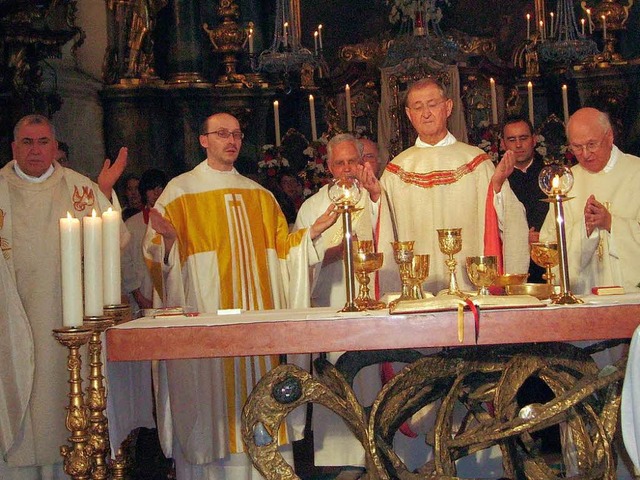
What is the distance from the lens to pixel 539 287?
15.7 feet

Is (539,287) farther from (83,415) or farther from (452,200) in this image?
(83,415)

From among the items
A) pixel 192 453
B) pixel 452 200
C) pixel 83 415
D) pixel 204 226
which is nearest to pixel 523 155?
Result: pixel 452 200

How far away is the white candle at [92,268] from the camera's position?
13.8 feet

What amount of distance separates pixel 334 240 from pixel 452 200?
2.32 feet

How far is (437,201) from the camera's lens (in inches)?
234

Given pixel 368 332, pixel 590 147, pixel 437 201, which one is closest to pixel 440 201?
pixel 437 201

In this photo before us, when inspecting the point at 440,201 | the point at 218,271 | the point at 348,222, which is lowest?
the point at 218,271

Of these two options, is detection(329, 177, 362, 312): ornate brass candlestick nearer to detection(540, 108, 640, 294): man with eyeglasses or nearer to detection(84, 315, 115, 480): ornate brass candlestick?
detection(84, 315, 115, 480): ornate brass candlestick

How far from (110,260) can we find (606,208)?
2.51 metres

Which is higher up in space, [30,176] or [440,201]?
[30,176]

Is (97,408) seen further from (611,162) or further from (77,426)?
(611,162)

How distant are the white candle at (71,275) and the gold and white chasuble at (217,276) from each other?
151 centimetres

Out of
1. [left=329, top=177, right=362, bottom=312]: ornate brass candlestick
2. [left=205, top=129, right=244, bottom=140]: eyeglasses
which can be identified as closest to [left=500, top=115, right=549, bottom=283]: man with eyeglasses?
[left=205, top=129, right=244, bottom=140]: eyeglasses

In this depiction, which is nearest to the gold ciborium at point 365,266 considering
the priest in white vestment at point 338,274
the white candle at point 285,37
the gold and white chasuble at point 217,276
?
the priest in white vestment at point 338,274
